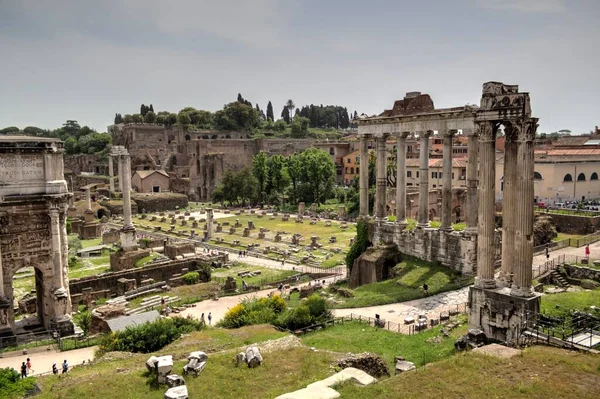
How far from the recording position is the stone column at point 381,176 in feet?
87.1

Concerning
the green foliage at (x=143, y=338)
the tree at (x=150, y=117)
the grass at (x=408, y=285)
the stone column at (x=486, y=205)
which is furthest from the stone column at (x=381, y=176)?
the tree at (x=150, y=117)

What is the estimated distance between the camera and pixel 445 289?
2178cm

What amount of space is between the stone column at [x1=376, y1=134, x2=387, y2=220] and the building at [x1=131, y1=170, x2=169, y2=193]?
6053cm

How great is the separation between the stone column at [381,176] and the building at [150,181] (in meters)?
60.5

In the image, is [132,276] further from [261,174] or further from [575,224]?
[261,174]

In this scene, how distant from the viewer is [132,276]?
29750 millimetres

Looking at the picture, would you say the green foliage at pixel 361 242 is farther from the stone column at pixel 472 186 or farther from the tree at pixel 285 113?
the tree at pixel 285 113

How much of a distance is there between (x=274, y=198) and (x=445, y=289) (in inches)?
1952

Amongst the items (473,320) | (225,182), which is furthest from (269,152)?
(473,320)

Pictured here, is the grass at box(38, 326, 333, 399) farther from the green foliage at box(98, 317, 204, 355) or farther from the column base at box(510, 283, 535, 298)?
the column base at box(510, 283, 535, 298)

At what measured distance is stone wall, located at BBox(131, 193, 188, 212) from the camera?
70688 mm

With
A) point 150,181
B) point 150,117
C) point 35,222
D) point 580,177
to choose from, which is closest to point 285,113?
point 150,117

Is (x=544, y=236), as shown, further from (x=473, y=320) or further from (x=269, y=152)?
(x=269, y=152)

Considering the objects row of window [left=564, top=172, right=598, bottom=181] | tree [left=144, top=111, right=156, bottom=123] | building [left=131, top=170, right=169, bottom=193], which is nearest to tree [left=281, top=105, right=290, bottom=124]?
tree [left=144, top=111, right=156, bottom=123]
